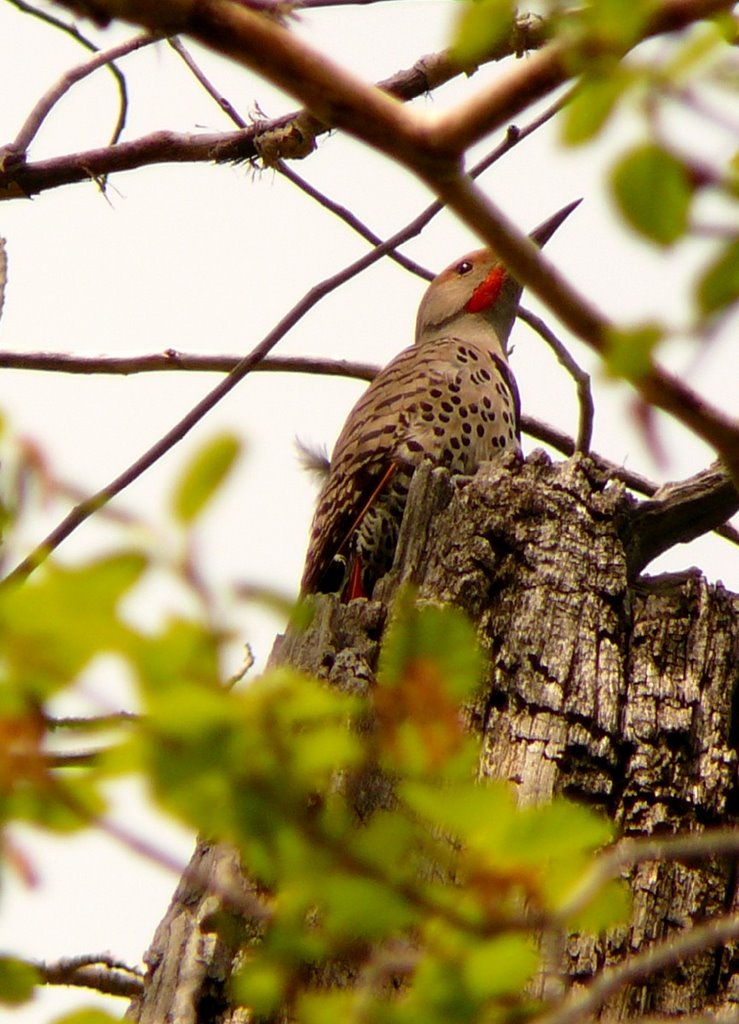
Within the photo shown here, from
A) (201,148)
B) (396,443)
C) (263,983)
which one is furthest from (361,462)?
(263,983)

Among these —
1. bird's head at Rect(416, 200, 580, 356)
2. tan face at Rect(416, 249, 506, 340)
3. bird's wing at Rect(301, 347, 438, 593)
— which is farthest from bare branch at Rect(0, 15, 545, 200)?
tan face at Rect(416, 249, 506, 340)

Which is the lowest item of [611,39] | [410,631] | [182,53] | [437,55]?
[410,631]

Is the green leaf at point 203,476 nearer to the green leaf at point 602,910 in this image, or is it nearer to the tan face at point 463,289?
the green leaf at point 602,910

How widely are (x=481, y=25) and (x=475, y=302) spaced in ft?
16.9

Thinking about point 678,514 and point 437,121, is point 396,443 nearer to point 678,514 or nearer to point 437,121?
point 678,514

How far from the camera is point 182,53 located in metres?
4.64

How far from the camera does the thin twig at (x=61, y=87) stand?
4.16 meters

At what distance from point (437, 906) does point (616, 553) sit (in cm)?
225

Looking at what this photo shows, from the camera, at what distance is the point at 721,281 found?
45.9 inches

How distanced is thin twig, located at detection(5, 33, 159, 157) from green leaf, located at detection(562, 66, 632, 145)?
3218 mm

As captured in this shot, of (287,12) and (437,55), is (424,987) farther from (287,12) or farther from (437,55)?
(437,55)

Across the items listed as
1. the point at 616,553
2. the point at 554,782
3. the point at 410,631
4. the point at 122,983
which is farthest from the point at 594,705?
the point at 410,631

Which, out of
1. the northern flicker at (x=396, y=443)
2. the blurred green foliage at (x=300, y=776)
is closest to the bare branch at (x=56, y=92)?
the northern flicker at (x=396, y=443)

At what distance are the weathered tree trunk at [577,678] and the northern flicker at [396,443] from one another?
1110 millimetres
